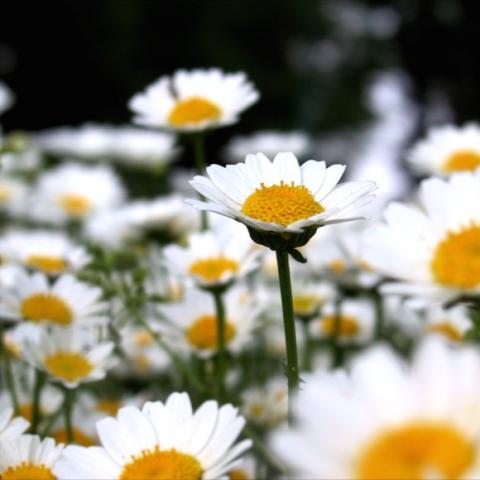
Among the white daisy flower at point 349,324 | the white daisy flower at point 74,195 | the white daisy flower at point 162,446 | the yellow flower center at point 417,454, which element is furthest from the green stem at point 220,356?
the white daisy flower at point 74,195

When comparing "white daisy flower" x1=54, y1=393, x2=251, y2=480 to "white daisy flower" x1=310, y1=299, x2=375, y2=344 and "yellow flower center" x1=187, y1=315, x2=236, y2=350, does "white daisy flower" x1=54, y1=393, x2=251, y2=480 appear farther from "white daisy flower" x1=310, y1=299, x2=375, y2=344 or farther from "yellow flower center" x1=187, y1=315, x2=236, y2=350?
"white daisy flower" x1=310, y1=299, x2=375, y2=344

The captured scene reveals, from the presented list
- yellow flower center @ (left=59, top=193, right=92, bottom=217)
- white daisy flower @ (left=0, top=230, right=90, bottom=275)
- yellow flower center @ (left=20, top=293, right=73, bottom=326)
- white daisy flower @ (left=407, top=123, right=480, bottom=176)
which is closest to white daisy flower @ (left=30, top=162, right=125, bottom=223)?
yellow flower center @ (left=59, top=193, right=92, bottom=217)

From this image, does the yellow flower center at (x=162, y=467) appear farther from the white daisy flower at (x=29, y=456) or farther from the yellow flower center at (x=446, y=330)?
the yellow flower center at (x=446, y=330)

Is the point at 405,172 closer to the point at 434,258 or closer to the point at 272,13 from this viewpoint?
the point at 272,13

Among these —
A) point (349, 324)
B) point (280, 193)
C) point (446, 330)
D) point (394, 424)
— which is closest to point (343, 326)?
point (349, 324)

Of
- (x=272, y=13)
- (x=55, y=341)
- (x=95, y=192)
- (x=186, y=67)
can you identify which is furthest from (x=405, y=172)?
(x=55, y=341)
